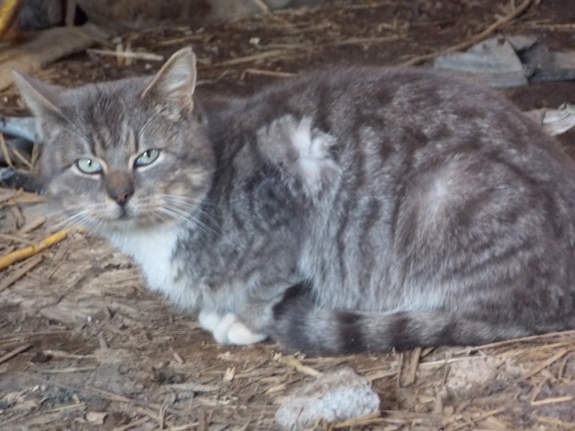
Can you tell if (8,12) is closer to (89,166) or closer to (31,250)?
(31,250)

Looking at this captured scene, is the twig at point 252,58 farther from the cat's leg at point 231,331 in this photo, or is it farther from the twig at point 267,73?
the cat's leg at point 231,331

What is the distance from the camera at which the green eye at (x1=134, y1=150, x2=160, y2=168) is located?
3.02 meters

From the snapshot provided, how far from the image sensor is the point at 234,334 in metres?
3.17

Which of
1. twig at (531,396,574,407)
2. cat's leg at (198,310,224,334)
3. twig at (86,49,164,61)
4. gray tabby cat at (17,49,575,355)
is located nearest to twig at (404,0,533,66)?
twig at (86,49,164,61)

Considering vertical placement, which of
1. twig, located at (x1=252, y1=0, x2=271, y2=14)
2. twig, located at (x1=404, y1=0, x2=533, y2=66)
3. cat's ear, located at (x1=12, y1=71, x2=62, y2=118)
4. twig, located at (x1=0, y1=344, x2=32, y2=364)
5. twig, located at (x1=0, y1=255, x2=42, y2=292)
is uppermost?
cat's ear, located at (x1=12, y1=71, x2=62, y2=118)

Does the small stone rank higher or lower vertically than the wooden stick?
lower

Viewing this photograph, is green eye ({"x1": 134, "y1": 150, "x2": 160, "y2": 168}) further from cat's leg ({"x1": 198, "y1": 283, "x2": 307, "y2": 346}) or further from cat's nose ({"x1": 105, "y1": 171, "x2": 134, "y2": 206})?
cat's leg ({"x1": 198, "y1": 283, "x2": 307, "y2": 346})

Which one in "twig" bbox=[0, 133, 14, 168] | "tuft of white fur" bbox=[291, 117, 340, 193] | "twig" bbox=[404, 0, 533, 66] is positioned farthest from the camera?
"twig" bbox=[404, 0, 533, 66]

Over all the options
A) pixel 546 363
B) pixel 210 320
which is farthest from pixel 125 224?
pixel 546 363

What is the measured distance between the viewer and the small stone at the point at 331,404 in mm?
2510

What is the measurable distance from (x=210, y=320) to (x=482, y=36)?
12.5 feet

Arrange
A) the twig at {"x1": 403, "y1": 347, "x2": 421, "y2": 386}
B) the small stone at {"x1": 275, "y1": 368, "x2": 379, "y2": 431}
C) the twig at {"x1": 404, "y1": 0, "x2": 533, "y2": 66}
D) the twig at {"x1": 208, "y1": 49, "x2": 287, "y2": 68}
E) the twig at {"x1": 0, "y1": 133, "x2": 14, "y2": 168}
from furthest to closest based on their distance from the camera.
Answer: the twig at {"x1": 208, "y1": 49, "x2": 287, "y2": 68}
the twig at {"x1": 404, "y1": 0, "x2": 533, "y2": 66}
the twig at {"x1": 0, "y1": 133, "x2": 14, "y2": 168}
the twig at {"x1": 403, "y1": 347, "x2": 421, "y2": 386}
the small stone at {"x1": 275, "y1": 368, "x2": 379, "y2": 431}

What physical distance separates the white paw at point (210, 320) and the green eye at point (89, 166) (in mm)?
766

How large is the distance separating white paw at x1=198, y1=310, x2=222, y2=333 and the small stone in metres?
0.77
